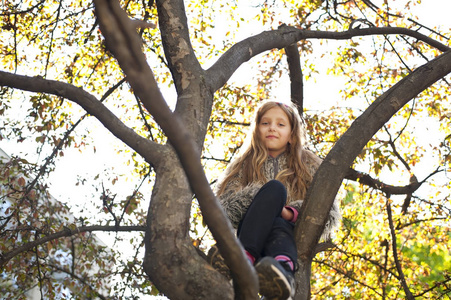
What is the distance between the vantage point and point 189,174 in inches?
65.1

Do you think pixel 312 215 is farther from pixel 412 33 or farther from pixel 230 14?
pixel 230 14

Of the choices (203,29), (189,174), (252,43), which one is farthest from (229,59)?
(203,29)

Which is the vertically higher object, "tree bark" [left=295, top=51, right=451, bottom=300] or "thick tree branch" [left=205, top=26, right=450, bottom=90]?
"thick tree branch" [left=205, top=26, right=450, bottom=90]

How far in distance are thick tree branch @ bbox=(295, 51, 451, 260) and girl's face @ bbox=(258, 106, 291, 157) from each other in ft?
3.02

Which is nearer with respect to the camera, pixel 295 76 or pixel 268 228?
pixel 268 228

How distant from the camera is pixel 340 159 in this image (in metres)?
2.92

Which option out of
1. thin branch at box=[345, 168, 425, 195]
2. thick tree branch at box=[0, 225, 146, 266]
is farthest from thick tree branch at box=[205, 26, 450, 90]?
thick tree branch at box=[0, 225, 146, 266]

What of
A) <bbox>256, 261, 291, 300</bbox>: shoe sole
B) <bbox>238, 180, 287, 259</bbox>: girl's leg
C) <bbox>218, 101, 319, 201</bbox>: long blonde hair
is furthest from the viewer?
<bbox>218, 101, 319, 201</bbox>: long blonde hair

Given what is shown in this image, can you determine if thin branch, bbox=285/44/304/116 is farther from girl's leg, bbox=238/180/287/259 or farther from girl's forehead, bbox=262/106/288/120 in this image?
girl's leg, bbox=238/180/287/259

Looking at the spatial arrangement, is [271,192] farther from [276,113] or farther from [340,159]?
[276,113]

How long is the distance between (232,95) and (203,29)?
98cm

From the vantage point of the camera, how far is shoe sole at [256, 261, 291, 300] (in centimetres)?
229

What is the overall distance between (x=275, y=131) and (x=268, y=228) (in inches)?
48.8

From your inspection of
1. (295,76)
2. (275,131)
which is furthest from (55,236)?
(295,76)
